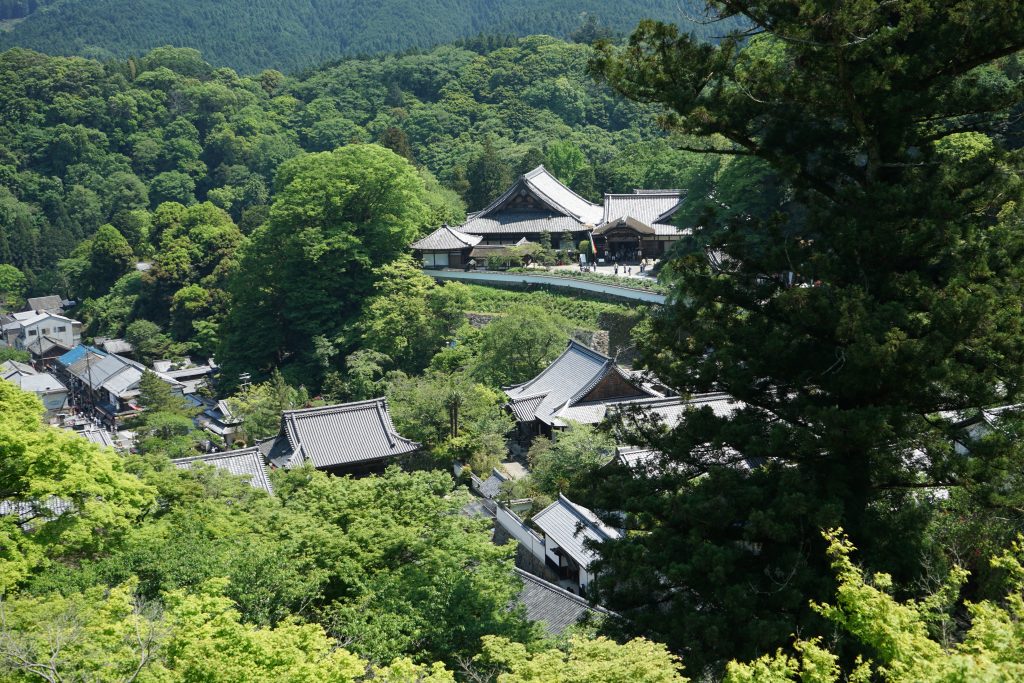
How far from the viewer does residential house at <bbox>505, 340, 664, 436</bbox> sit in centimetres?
2119

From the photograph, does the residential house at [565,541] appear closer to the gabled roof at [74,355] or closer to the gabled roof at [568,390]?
the gabled roof at [568,390]

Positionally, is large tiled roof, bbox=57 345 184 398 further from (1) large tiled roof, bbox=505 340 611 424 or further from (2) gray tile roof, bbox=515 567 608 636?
(2) gray tile roof, bbox=515 567 608 636

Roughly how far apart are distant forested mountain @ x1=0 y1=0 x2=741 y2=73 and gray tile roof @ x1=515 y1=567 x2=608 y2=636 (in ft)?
298

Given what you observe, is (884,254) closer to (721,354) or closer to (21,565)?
(721,354)

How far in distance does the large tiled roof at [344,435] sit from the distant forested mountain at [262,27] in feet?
272

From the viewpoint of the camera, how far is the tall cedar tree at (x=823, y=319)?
8.29 meters

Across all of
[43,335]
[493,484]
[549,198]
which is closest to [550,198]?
[549,198]

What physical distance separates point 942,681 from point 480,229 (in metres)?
31.8

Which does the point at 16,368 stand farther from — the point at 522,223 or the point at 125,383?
the point at 522,223

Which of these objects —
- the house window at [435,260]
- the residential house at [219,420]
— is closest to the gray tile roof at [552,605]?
the residential house at [219,420]

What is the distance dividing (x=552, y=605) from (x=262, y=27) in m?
110

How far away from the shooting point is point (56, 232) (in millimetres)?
56438

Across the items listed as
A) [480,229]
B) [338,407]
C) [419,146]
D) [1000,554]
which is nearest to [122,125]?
[419,146]

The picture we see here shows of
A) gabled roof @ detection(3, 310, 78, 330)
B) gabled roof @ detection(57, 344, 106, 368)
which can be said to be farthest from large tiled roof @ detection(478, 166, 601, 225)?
gabled roof @ detection(3, 310, 78, 330)
